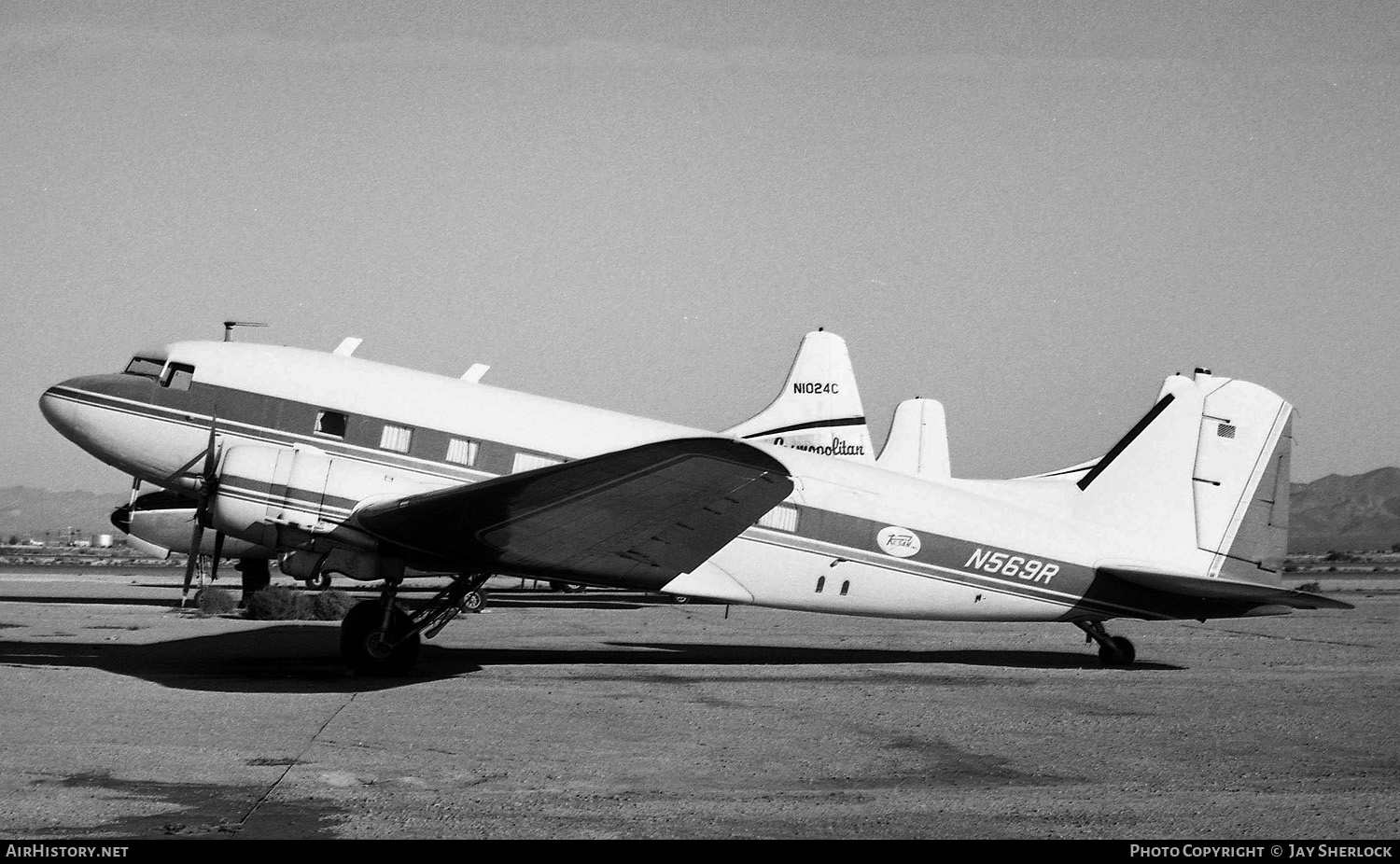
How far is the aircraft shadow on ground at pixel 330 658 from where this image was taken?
12633 mm

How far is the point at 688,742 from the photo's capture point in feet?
30.9

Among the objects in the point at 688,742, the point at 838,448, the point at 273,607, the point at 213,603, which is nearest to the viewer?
the point at 688,742

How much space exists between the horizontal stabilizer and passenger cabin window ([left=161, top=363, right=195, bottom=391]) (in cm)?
1141

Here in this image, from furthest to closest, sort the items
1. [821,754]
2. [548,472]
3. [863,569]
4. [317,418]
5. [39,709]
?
[863,569] < [317,418] < [548,472] < [39,709] < [821,754]

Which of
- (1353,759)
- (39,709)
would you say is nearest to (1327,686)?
(1353,759)

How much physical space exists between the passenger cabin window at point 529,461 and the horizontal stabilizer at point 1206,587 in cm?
709

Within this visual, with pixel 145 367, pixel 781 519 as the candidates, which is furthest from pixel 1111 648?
pixel 145 367

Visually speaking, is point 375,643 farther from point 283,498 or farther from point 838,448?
point 838,448

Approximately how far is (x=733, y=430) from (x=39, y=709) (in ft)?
56.5

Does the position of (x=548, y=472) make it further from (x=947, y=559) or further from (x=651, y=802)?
(x=947, y=559)

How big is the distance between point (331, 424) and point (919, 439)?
15323 mm

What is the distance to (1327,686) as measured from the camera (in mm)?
13414

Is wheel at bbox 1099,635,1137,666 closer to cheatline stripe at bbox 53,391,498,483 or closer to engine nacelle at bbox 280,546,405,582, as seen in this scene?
cheatline stripe at bbox 53,391,498,483

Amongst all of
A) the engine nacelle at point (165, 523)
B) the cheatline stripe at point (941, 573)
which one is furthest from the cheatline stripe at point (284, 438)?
the engine nacelle at point (165, 523)
